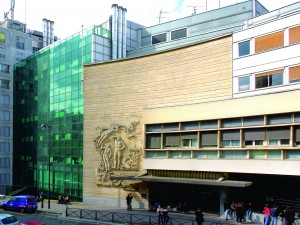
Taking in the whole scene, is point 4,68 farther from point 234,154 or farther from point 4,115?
point 234,154

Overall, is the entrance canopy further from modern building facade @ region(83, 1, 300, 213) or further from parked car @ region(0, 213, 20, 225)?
parked car @ region(0, 213, 20, 225)

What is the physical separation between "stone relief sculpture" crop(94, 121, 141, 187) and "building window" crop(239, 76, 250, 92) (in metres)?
10.5

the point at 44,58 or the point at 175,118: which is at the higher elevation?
the point at 44,58

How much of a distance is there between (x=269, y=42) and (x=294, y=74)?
308 centimetres

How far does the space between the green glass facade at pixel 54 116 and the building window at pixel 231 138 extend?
18478 millimetres

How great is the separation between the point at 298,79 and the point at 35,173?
38.2 m

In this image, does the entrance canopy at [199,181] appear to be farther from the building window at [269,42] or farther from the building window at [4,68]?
the building window at [4,68]

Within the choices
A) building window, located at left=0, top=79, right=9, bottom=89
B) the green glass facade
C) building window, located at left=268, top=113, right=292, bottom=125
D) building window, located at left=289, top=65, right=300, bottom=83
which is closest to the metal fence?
building window, located at left=268, top=113, right=292, bottom=125

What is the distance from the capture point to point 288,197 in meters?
25.5

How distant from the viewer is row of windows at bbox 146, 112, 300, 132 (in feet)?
78.6

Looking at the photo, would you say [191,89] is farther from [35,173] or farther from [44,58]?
[35,173]

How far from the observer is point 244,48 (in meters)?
27.5

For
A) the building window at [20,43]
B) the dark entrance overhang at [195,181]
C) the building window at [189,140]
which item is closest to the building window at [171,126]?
the building window at [189,140]

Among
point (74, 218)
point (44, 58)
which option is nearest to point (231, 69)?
point (74, 218)
